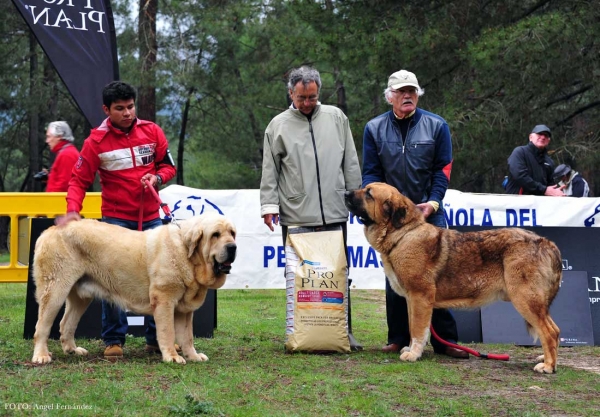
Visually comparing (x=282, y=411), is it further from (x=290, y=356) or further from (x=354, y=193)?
(x=354, y=193)

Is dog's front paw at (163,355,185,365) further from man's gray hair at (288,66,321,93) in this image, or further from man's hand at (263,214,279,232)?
man's gray hair at (288,66,321,93)

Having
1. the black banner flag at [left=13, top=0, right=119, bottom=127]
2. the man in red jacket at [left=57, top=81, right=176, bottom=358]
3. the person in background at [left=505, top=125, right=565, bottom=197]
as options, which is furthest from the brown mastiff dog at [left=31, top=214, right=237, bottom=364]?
the person in background at [left=505, top=125, right=565, bottom=197]

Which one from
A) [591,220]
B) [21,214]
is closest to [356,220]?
[591,220]

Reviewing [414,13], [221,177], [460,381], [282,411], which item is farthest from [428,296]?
[221,177]

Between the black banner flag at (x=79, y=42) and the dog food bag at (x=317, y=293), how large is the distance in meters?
4.05

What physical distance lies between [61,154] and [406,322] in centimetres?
557

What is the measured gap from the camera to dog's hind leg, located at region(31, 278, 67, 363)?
17.7 ft

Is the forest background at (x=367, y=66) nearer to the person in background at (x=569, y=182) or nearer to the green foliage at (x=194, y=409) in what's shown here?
the person in background at (x=569, y=182)

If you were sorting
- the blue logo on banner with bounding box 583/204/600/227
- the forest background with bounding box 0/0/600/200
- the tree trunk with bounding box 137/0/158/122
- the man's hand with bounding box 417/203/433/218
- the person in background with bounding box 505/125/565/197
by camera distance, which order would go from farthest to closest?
1. the tree trunk with bounding box 137/0/158/122
2. the forest background with bounding box 0/0/600/200
3. the blue logo on banner with bounding box 583/204/600/227
4. the person in background with bounding box 505/125/565/197
5. the man's hand with bounding box 417/203/433/218

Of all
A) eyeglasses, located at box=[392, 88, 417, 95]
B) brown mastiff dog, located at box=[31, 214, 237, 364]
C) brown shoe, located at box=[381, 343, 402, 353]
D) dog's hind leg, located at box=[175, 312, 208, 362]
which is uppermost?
eyeglasses, located at box=[392, 88, 417, 95]

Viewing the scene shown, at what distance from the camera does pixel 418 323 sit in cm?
573

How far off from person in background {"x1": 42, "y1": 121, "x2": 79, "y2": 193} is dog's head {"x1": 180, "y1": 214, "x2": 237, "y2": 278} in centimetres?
475

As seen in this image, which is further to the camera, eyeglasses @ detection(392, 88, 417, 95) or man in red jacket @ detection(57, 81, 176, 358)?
eyeglasses @ detection(392, 88, 417, 95)

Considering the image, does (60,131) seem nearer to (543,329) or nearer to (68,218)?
(68,218)
